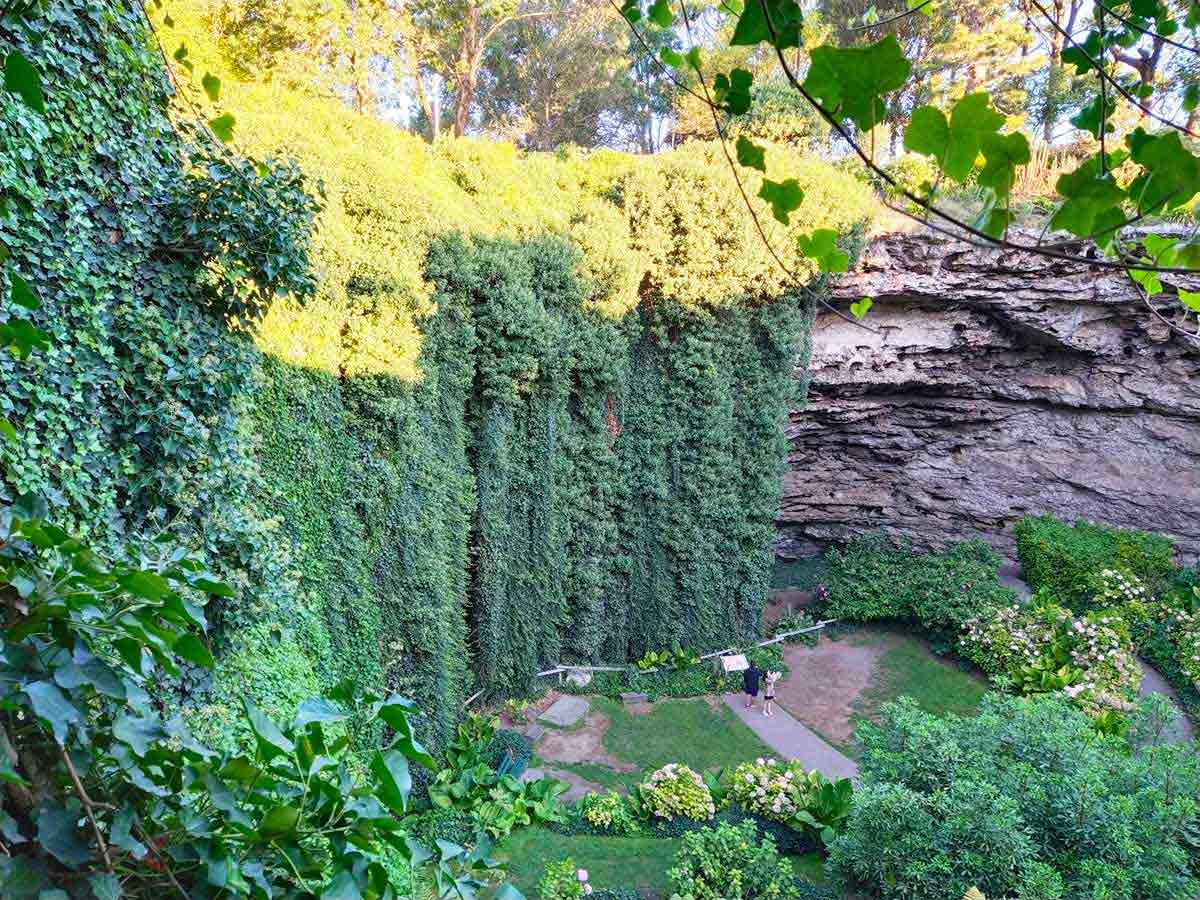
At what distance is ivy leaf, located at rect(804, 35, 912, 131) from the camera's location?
2.87 feet

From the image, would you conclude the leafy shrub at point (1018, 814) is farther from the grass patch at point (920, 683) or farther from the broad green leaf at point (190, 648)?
the broad green leaf at point (190, 648)

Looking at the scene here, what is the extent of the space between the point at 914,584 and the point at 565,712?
7.65 meters

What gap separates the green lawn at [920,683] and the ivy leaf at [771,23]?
1107cm

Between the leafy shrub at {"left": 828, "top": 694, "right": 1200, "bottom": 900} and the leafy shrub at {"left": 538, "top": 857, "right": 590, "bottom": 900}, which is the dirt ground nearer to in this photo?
the leafy shrub at {"left": 828, "top": 694, "right": 1200, "bottom": 900}

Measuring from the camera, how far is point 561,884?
19.7ft

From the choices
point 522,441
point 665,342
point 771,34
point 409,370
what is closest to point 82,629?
point 771,34

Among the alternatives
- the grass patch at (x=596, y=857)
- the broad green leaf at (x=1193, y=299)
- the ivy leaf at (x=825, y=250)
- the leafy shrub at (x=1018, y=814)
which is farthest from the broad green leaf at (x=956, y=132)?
the grass patch at (x=596, y=857)

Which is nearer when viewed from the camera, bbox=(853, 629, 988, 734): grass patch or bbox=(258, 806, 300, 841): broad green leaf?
bbox=(258, 806, 300, 841): broad green leaf

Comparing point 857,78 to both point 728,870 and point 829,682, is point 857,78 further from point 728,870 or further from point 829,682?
point 829,682

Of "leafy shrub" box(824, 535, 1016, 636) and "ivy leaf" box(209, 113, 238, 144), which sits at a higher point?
"ivy leaf" box(209, 113, 238, 144)

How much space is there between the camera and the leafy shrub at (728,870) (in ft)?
19.5

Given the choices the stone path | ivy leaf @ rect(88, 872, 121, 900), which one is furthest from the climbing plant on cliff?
the stone path

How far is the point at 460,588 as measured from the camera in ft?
29.0

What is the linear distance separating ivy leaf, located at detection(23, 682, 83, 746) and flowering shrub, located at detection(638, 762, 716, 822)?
791 cm
